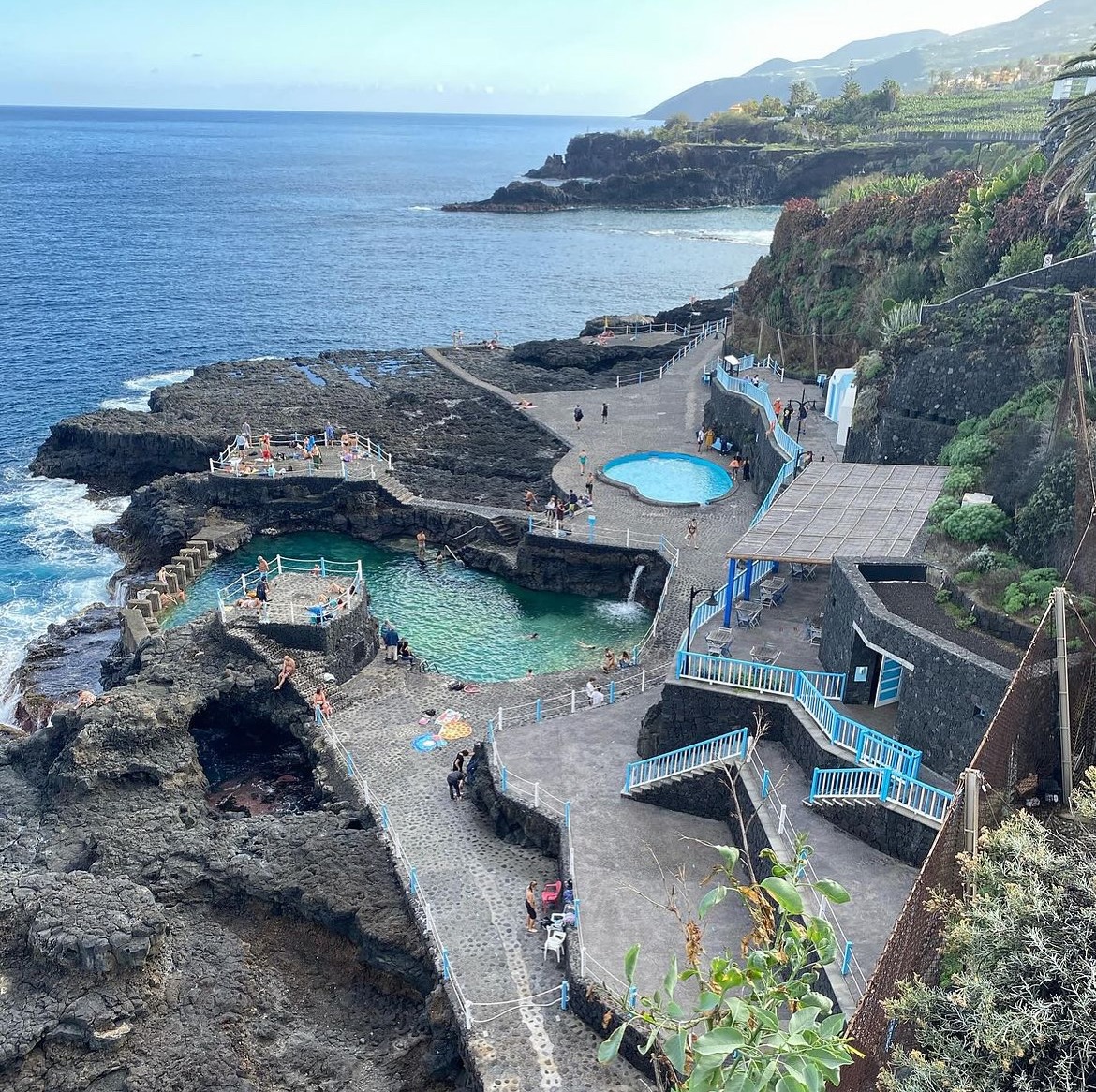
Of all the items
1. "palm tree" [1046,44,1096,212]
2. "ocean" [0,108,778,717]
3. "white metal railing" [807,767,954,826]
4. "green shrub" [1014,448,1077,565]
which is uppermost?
"palm tree" [1046,44,1096,212]

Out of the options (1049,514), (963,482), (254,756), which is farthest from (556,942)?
(963,482)

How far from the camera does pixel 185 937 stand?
2098 centimetres

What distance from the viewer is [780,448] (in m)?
38.1

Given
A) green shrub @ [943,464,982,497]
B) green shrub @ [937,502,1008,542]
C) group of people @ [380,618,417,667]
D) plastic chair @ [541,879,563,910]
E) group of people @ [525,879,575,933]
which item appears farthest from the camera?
group of people @ [380,618,417,667]

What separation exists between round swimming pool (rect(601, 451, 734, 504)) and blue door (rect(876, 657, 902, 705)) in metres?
19.5

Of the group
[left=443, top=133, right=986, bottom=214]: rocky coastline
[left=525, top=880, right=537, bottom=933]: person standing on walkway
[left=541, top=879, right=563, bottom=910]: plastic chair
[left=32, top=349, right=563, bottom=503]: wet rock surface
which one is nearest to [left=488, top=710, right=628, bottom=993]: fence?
[left=541, top=879, right=563, bottom=910]: plastic chair

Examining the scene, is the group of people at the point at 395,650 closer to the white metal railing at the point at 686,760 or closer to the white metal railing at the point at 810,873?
the white metal railing at the point at 686,760

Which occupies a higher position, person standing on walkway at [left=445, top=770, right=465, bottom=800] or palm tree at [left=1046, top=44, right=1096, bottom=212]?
palm tree at [left=1046, top=44, right=1096, bottom=212]

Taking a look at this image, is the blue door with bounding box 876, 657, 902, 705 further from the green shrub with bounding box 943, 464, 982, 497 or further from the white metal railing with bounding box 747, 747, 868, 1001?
the green shrub with bounding box 943, 464, 982, 497

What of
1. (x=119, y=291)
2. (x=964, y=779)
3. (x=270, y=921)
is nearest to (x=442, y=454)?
(x=270, y=921)

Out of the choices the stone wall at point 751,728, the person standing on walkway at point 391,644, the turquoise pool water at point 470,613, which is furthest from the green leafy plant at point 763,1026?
the turquoise pool water at point 470,613

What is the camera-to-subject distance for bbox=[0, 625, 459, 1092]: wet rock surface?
722 inches

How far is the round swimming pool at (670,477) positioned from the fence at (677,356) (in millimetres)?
13358

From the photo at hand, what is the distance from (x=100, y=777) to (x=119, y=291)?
276 ft
